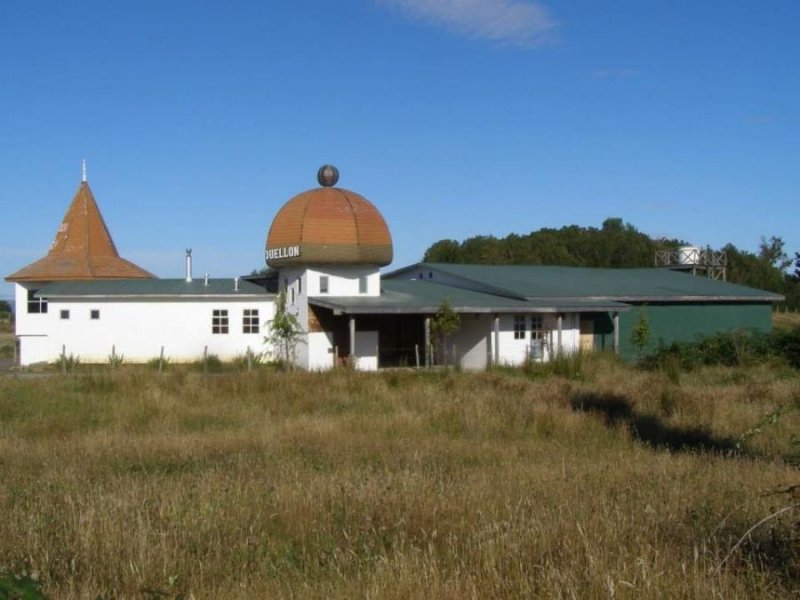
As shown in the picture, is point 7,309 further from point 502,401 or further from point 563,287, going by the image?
point 502,401

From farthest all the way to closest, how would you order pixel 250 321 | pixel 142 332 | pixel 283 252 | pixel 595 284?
pixel 595 284
pixel 250 321
pixel 142 332
pixel 283 252

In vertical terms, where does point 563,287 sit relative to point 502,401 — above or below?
above

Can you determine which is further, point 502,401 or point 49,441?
point 502,401

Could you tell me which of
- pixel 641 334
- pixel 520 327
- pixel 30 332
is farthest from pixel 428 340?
pixel 30 332

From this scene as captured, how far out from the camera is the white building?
117 ft

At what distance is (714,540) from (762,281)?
69.3m

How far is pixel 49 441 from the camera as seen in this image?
13.6 metres

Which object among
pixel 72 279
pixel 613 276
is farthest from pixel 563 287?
pixel 72 279

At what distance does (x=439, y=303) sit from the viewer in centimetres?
3453

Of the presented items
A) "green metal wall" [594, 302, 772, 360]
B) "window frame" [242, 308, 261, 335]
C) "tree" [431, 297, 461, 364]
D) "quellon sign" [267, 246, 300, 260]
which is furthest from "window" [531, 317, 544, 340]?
"window frame" [242, 308, 261, 335]

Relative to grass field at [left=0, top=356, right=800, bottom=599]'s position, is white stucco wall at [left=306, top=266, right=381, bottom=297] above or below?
above

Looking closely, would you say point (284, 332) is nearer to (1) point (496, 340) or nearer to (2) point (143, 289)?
(2) point (143, 289)

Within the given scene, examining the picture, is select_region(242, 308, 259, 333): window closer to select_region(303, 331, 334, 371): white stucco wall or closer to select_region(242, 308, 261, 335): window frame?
select_region(242, 308, 261, 335): window frame

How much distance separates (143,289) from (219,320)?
337cm
